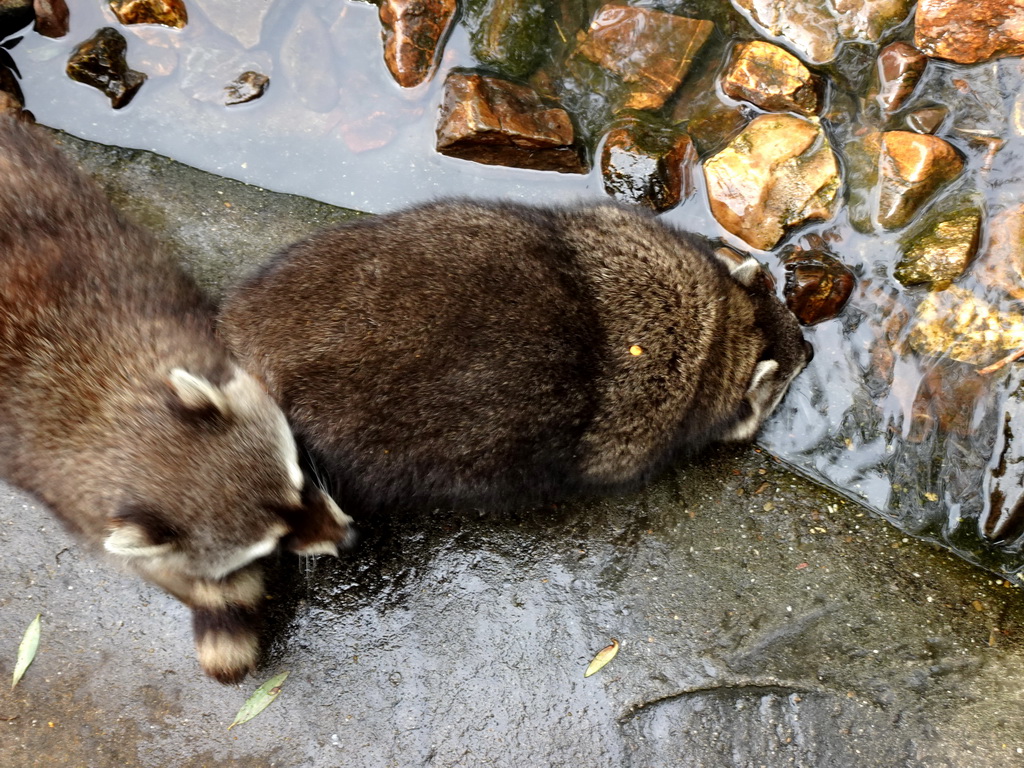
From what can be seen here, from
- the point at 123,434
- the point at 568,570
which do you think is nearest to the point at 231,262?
the point at 123,434

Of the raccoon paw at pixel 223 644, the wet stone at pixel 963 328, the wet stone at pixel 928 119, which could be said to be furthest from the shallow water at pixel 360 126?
the raccoon paw at pixel 223 644

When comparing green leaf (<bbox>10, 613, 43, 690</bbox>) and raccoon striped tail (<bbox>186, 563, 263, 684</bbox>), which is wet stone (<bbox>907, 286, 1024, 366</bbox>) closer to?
raccoon striped tail (<bbox>186, 563, 263, 684</bbox>)

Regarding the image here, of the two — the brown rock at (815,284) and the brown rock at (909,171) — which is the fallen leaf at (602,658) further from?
the brown rock at (909,171)

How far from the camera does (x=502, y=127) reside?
4242mm

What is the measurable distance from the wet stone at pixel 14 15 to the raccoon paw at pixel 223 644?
3.53 metres

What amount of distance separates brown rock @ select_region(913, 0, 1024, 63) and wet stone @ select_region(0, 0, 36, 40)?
4781mm

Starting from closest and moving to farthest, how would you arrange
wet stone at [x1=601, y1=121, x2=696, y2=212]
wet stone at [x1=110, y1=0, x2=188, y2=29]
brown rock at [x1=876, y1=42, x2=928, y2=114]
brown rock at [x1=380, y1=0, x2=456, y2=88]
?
1. brown rock at [x1=876, y1=42, x2=928, y2=114]
2. wet stone at [x1=601, y1=121, x2=696, y2=212]
3. brown rock at [x1=380, y1=0, x2=456, y2=88]
4. wet stone at [x1=110, y1=0, x2=188, y2=29]

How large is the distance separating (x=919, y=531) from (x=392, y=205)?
10.4 ft

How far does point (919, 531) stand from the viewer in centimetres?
371

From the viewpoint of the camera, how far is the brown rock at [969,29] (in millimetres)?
3682

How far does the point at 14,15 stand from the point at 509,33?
110 inches

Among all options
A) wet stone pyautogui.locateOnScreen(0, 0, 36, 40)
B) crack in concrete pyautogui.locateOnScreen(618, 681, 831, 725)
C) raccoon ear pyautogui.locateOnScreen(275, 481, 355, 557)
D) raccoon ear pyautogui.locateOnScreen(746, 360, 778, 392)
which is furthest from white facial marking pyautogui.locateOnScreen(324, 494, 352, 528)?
wet stone pyautogui.locateOnScreen(0, 0, 36, 40)

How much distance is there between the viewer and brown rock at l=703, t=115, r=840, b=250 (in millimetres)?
4008

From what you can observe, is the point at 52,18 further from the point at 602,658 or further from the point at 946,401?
the point at 946,401
